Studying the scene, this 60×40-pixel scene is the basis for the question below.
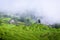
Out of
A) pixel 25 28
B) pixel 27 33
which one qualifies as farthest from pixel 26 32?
pixel 25 28

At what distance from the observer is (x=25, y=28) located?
31.4ft

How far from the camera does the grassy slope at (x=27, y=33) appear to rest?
9328mm

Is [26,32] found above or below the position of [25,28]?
below

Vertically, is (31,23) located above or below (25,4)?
below

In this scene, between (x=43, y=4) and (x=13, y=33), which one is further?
(x=43, y=4)

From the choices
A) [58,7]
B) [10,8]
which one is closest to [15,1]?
[10,8]

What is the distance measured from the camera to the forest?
30.7 ft

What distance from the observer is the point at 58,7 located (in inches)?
393

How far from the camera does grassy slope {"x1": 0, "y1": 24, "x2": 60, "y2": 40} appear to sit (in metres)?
9.33

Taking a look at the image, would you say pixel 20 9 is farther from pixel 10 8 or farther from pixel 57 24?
pixel 57 24

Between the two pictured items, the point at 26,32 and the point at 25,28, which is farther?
the point at 25,28

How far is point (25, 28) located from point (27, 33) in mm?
253

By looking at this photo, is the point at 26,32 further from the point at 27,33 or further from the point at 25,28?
the point at 25,28

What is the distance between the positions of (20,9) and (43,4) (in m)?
0.99
